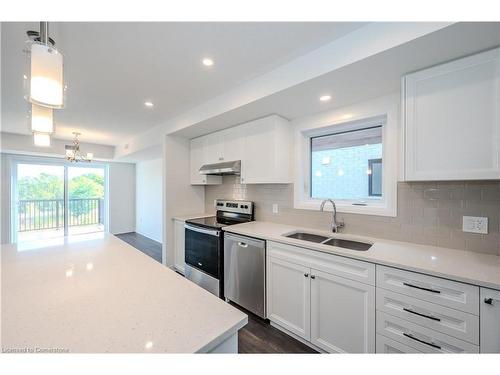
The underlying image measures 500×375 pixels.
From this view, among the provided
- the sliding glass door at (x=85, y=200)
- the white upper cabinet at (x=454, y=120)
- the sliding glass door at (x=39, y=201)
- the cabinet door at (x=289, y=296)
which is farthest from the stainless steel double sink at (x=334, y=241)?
the sliding glass door at (x=85, y=200)

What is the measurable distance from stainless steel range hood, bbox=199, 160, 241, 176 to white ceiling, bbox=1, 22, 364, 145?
0.86m

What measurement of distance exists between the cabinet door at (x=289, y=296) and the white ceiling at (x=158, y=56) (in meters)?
1.77

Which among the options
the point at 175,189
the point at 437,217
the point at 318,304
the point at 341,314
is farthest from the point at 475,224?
the point at 175,189

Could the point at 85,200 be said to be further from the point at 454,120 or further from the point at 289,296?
the point at 454,120

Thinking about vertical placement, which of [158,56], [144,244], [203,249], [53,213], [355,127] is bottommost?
[144,244]

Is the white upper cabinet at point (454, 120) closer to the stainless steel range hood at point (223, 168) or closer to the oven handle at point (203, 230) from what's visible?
the stainless steel range hood at point (223, 168)

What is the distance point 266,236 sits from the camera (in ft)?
6.44

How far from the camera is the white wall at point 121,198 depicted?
571 cm

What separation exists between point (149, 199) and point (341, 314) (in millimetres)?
5309

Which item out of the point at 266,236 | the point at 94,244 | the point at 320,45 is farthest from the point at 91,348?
the point at 320,45

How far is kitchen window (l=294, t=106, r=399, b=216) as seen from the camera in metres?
1.84

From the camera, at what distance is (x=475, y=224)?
1448 millimetres

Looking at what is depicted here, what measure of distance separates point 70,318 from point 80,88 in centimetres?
247
